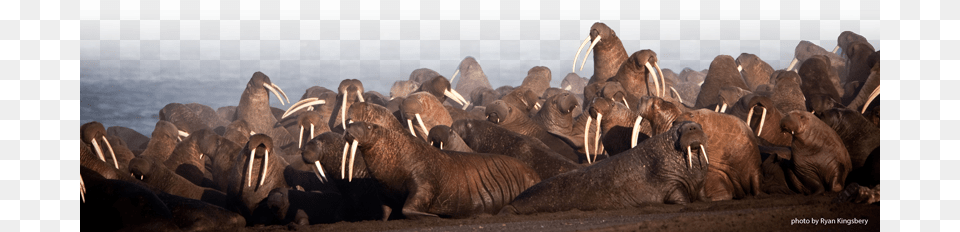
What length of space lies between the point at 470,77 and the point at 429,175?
15272 mm

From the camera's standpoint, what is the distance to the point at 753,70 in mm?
15570

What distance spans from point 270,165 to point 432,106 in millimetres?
3104

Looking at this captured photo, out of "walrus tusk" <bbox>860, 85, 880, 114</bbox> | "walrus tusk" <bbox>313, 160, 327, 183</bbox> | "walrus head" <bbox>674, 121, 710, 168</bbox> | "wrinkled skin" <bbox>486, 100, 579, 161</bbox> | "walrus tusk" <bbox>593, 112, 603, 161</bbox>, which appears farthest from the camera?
"wrinkled skin" <bbox>486, 100, 579, 161</bbox>

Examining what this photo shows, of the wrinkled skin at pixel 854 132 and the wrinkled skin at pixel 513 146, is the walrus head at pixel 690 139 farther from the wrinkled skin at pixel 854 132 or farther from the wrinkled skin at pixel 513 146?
the wrinkled skin at pixel 854 132

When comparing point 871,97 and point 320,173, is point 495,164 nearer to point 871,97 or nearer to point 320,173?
point 320,173

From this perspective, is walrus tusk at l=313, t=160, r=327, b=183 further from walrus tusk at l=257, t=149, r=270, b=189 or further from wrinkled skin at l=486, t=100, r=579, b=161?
wrinkled skin at l=486, t=100, r=579, b=161

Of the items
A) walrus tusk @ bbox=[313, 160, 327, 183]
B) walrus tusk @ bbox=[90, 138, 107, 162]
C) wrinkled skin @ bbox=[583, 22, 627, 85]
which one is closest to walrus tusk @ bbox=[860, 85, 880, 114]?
wrinkled skin @ bbox=[583, 22, 627, 85]

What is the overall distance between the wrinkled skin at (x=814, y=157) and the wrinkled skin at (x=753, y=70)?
7.89 metres

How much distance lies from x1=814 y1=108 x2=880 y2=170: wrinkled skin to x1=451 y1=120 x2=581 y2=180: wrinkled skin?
262cm

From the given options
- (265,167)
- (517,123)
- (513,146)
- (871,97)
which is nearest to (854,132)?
(871,97)

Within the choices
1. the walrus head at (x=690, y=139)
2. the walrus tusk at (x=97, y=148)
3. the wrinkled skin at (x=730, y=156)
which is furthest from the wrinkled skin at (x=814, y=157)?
the walrus tusk at (x=97, y=148)

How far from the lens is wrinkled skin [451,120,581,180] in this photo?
8516mm

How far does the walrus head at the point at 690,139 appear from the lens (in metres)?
6.96
